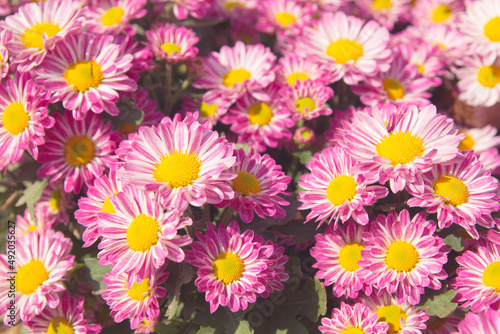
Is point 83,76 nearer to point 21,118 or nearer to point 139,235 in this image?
point 21,118

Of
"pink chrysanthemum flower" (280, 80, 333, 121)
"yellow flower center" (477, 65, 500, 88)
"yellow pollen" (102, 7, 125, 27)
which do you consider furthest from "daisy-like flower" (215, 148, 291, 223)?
"yellow flower center" (477, 65, 500, 88)

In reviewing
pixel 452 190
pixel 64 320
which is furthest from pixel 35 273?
pixel 452 190

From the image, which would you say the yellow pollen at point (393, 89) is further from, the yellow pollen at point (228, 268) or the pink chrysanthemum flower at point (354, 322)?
the yellow pollen at point (228, 268)

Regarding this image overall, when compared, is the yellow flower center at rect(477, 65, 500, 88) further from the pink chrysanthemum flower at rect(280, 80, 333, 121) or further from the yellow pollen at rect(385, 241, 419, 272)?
the yellow pollen at rect(385, 241, 419, 272)

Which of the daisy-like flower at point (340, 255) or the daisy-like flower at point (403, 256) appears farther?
the daisy-like flower at point (340, 255)

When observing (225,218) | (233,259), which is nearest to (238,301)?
(233,259)

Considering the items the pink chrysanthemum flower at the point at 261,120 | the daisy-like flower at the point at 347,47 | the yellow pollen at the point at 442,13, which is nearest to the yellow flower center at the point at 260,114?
the pink chrysanthemum flower at the point at 261,120
